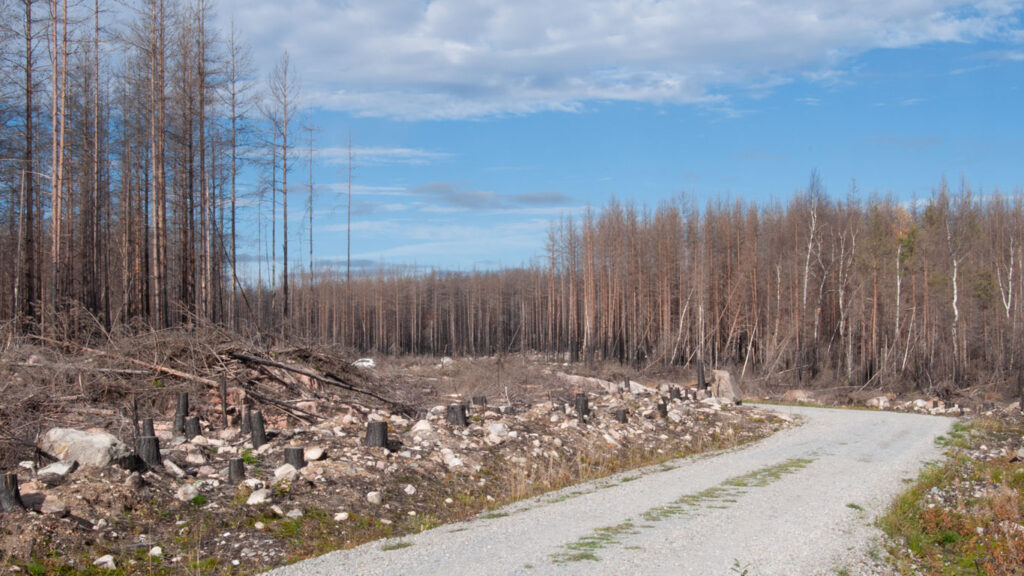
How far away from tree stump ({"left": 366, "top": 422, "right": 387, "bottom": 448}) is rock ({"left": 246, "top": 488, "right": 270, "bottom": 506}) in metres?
2.20

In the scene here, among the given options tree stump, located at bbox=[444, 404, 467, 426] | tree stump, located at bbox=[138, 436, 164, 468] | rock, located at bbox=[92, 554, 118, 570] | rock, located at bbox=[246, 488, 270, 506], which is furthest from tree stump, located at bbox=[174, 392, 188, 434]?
tree stump, located at bbox=[444, 404, 467, 426]

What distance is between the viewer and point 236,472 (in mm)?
7938

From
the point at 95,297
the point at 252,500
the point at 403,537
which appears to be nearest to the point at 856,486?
the point at 403,537

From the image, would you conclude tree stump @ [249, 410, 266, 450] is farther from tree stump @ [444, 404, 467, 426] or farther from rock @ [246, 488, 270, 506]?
tree stump @ [444, 404, 467, 426]

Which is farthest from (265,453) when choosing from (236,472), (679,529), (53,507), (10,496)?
(679,529)

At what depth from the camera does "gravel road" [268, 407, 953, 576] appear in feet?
20.0

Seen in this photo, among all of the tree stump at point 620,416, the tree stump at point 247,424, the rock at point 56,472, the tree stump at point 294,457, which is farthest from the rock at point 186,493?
the tree stump at point 620,416

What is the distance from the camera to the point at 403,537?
7184 millimetres

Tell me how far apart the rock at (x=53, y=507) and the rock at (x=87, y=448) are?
0.86 meters

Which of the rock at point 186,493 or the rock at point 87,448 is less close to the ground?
the rock at point 87,448

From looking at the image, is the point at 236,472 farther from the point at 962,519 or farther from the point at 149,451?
the point at 962,519

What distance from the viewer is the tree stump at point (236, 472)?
787 centimetres

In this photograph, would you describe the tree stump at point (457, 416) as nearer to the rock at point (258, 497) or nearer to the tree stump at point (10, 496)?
the rock at point (258, 497)

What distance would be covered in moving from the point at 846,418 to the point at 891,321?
21655mm
